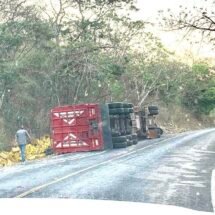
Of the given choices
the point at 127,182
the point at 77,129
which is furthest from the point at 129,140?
the point at 127,182

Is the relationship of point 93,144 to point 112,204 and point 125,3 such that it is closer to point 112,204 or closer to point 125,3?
point 125,3

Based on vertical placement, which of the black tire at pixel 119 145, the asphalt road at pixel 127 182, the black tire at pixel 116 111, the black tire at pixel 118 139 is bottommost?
the asphalt road at pixel 127 182

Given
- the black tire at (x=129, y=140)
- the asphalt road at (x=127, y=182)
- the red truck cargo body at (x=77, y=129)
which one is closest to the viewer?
the asphalt road at (x=127, y=182)

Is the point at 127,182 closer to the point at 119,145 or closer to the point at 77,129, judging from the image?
the point at 77,129

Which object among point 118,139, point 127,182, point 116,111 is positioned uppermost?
point 116,111

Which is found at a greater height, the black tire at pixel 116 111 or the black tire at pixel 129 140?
the black tire at pixel 116 111

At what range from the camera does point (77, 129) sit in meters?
28.0

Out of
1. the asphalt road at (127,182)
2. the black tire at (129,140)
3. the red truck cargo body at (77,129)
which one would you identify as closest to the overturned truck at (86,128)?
the red truck cargo body at (77,129)

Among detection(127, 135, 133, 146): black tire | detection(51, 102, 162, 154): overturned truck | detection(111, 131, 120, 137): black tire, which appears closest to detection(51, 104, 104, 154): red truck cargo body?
detection(51, 102, 162, 154): overturned truck

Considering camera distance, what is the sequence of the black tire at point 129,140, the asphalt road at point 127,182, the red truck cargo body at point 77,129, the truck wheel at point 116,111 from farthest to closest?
the black tire at point 129,140, the truck wheel at point 116,111, the red truck cargo body at point 77,129, the asphalt road at point 127,182

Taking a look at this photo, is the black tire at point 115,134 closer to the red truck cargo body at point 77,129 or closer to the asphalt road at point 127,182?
the red truck cargo body at point 77,129

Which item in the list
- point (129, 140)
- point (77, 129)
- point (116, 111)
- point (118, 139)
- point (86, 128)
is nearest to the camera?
point (86, 128)

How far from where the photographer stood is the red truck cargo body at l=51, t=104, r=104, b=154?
1087 inches

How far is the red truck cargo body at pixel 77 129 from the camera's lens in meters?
27.6
